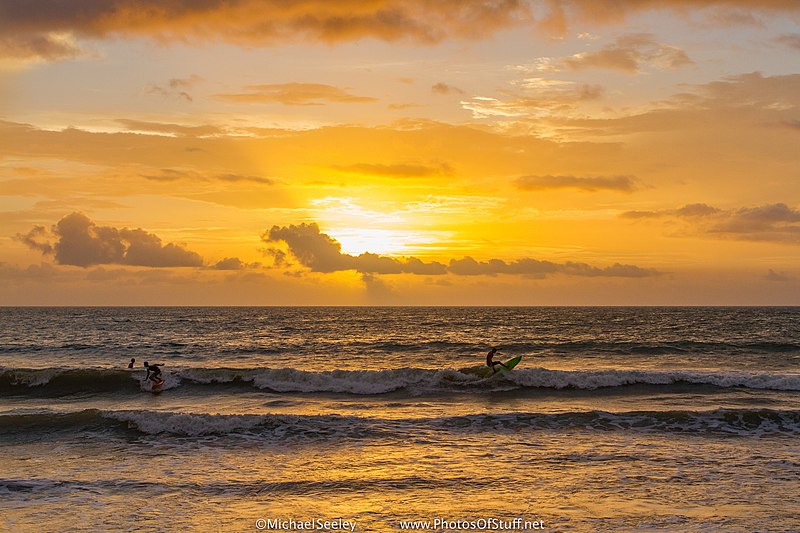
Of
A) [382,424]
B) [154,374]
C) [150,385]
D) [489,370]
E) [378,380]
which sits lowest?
[150,385]

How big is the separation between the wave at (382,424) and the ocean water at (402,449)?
0.10m

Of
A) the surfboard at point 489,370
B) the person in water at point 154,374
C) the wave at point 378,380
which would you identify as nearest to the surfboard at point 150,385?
the person in water at point 154,374

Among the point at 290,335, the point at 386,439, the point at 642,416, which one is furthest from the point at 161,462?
the point at 290,335

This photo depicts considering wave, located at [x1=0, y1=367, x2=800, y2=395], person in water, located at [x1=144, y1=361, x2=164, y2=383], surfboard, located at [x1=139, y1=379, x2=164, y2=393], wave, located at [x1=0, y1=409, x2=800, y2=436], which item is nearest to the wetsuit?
person in water, located at [x1=144, y1=361, x2=164, y2=383]

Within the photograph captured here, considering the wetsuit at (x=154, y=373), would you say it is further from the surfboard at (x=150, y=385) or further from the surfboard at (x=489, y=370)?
the surfboard at (x=489, y=370)

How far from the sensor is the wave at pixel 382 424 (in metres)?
22.1

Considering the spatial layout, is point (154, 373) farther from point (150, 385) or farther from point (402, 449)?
point (402, 449)

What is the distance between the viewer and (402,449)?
19.5 meters

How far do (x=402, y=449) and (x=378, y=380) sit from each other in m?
15.8

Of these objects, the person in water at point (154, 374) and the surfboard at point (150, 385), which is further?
the surfboard at point (150, 385)

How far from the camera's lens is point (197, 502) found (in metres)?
14.4

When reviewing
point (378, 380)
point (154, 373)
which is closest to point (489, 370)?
point (378, 380)

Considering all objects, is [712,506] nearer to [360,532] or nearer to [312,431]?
[360,532]

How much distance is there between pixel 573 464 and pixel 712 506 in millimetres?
4161
